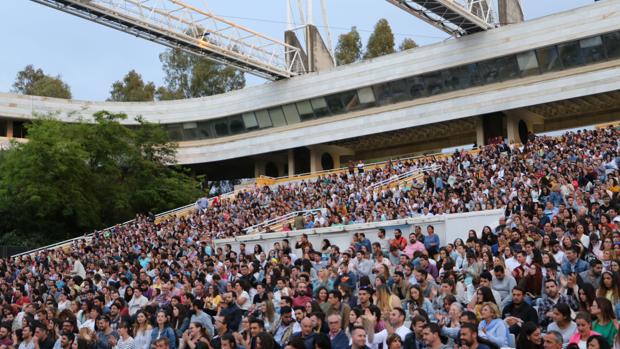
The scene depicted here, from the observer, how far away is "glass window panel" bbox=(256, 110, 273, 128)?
49969mm

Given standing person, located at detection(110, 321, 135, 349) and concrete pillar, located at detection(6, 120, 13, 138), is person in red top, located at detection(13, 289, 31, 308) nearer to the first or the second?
standing person, located at detection(110, 321, 135, 349)

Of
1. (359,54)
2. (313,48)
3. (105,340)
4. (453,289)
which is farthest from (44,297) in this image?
(359,54)

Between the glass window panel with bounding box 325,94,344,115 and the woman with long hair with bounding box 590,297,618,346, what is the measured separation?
127 feet

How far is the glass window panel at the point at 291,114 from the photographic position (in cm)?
4866

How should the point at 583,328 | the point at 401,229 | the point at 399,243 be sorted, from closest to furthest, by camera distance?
the point at 583,328 < the point at 399,243 < the point at 401,229

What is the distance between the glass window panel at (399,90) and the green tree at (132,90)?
1311 inches

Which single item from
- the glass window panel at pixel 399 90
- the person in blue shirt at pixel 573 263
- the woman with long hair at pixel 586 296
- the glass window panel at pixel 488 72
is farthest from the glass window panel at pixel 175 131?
the woman with long hair at pixel 586 296

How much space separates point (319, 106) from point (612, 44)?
55.8 ft

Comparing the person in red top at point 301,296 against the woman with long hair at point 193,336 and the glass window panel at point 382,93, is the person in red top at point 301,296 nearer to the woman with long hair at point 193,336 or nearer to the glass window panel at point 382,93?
the woman with long hair at point 193,336

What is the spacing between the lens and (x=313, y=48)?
4844cm

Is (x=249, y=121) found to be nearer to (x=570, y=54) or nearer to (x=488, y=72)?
(x=488, y=72)

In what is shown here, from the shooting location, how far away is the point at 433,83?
43.2 m

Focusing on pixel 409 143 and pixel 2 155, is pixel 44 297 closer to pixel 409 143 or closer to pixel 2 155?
pixel 2 155

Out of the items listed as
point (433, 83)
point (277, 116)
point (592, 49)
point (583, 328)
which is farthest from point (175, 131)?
point (583, 328)
